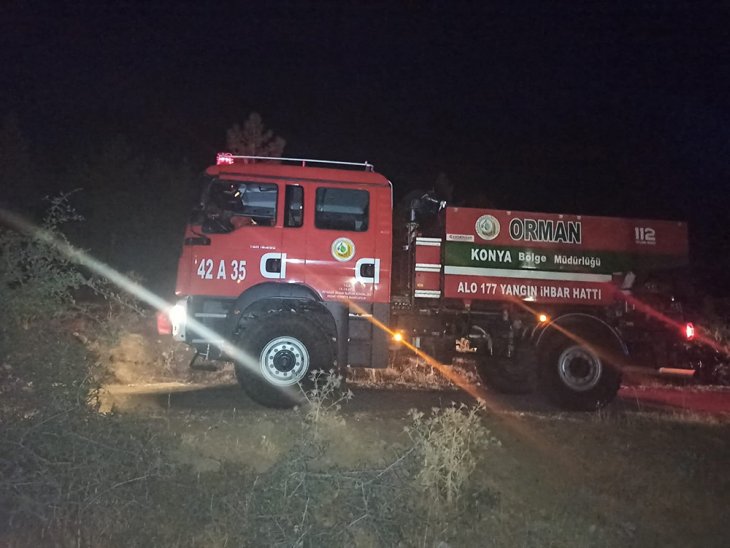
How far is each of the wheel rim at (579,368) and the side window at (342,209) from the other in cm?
343

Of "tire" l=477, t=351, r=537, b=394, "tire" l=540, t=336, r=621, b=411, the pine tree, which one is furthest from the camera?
the pine tree

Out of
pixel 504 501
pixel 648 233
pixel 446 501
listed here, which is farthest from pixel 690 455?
pixel 648 233

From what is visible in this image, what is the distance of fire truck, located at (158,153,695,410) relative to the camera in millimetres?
8305

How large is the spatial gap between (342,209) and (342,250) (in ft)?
1.79

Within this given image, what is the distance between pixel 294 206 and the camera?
851cm

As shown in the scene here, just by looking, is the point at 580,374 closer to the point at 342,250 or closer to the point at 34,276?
the point at 342,250

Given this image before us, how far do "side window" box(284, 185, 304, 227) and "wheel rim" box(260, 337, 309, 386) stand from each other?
151 cm

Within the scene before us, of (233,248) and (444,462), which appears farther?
(233,248)

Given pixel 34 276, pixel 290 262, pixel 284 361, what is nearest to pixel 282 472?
pixel 34 276

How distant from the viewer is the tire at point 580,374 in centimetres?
925

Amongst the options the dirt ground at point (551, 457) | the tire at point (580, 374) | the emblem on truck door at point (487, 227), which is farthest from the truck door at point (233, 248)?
the tire at point (580, 374)

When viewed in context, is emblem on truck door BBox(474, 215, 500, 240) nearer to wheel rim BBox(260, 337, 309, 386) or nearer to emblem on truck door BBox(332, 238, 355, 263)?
emblem on truck door BBox(332, 238, 355, 263)

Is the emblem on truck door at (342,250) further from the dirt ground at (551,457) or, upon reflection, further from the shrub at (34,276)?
the shrub at (34,276)

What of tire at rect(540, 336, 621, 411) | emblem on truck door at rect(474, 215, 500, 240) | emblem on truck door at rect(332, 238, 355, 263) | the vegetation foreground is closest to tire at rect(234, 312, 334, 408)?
the vegetation foreground
